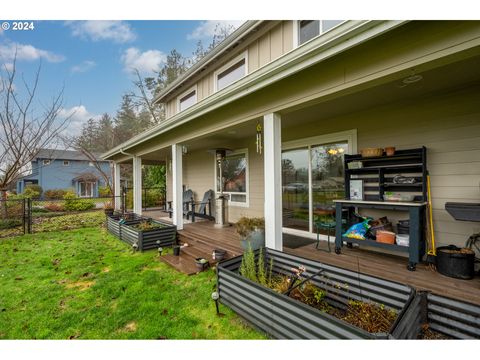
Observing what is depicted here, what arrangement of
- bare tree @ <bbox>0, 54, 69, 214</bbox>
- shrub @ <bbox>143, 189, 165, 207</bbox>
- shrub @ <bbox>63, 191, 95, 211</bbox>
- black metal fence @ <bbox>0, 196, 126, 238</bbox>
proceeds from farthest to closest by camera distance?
shrub @ <bbox>143, 189, 165, 207</bbox> < shrub @ <bbox>63, 191, 95, 211</bbox> < bare tree @ <bbox>0, 54, 69, 214</bbox> < black metal fence @ <bbox>0, 196, 126, 238</bbox>

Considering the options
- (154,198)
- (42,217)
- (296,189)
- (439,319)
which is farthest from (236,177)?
(42,217)

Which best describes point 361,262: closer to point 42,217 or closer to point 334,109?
point 334,109

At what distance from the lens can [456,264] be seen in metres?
2.61

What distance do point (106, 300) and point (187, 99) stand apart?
705 cm

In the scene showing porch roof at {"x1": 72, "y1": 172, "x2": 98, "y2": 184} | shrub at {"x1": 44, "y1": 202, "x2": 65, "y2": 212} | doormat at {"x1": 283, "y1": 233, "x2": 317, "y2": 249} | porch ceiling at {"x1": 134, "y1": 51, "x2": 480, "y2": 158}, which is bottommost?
shrub at {"x1": 44, "y1": 202, "x2": 65, "y2": 212}

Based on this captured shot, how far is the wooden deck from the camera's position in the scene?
2.38 meters

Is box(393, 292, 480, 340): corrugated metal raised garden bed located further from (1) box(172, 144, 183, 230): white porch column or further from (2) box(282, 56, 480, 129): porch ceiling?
(1) box(172, 144, 183, 230): white porch column

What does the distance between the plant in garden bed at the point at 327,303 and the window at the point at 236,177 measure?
334cm

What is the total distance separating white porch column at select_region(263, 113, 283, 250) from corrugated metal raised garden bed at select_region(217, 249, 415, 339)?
20.1 inches

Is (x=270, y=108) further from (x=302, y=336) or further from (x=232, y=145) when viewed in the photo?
(x=232, y=145)

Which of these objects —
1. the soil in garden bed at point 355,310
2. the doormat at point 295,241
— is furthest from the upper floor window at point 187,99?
the soil in garden bed at point 355,310

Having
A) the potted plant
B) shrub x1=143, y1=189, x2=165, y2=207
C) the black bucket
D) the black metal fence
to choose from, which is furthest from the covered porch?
shrub x1=143, y1=189, x2=165, y2=207

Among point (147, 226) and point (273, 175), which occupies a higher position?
point (273, 175)
